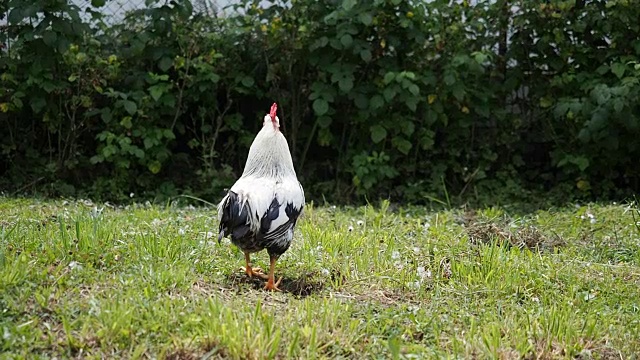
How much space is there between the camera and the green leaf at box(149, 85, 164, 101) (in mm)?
6449

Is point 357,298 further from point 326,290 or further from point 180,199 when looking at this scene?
point 180,199

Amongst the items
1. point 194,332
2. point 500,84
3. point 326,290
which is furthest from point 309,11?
point 194,332

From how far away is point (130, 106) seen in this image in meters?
Answer: 6.42

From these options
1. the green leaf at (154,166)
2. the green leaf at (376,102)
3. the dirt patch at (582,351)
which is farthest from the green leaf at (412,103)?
the dirt patch at (582,351)

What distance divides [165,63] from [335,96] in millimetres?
1416

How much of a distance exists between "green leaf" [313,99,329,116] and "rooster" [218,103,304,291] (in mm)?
2662

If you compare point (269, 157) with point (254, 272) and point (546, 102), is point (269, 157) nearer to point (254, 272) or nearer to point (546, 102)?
point (254, 272)

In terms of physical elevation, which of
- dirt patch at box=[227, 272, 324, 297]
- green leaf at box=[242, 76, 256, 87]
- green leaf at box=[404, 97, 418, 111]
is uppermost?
green leaf at box=[242, 76, 256, 87]

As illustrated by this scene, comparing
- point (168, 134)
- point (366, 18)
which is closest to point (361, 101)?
point (366, 18)

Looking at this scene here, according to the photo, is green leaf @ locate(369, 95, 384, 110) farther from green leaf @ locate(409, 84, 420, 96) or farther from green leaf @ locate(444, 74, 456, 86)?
green leaf @ locate(444, 74, 456, 86)

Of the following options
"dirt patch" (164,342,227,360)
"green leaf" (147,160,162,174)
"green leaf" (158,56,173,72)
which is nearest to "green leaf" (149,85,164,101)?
"green leaf" (158,56,173,72)

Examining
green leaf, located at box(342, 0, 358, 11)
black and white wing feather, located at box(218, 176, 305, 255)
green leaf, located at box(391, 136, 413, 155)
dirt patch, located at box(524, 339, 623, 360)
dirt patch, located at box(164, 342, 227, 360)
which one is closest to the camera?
dirt patch, located at box(164, 342, 227, 360)

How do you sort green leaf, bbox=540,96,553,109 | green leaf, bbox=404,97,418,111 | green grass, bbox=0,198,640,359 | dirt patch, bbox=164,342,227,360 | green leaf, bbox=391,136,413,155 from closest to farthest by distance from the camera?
dirt patch, bbox=164,342,227,360 < green grass, bbox=0,198,640,359 < green leaf, bbox=404,97,418,111 < green leaf, bbox=391,136,413,155 < green leaf, bbox=540,96,553,109

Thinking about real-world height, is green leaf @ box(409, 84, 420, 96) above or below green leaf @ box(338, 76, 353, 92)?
below
